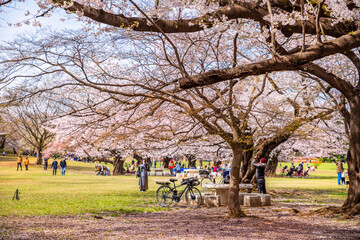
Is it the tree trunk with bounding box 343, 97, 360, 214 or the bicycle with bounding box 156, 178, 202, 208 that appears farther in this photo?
the bicycle with bounding box 156, 178, 202, 208

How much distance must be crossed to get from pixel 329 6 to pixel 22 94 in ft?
23.3

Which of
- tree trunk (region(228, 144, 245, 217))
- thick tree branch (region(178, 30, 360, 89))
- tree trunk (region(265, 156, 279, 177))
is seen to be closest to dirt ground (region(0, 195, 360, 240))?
tree trunk (region(228, 144, 245, 217))

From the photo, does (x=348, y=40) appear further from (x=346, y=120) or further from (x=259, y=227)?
(x=346, y=120)

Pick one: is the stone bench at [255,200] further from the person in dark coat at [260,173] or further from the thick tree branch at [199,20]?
the thick tree branch at [199,20]

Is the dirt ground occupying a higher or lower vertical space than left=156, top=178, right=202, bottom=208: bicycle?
lower

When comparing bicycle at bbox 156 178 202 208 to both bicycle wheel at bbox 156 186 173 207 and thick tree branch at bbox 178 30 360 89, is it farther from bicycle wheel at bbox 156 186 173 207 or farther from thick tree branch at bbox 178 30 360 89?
thick tree branch at bbox 178 30 360 89

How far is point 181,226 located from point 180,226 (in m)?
0.02

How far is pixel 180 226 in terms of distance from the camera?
8656 mm

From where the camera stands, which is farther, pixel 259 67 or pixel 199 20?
pixel 199 20

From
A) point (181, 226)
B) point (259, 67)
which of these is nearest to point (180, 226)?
Result: point (181, 226)

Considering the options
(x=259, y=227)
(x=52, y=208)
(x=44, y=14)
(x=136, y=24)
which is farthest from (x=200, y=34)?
(x=52, y=208)

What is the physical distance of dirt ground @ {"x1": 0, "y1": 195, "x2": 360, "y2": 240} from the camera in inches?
291

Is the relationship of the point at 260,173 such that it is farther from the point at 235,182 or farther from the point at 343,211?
the point at 235,182

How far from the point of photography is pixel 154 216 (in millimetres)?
10406
